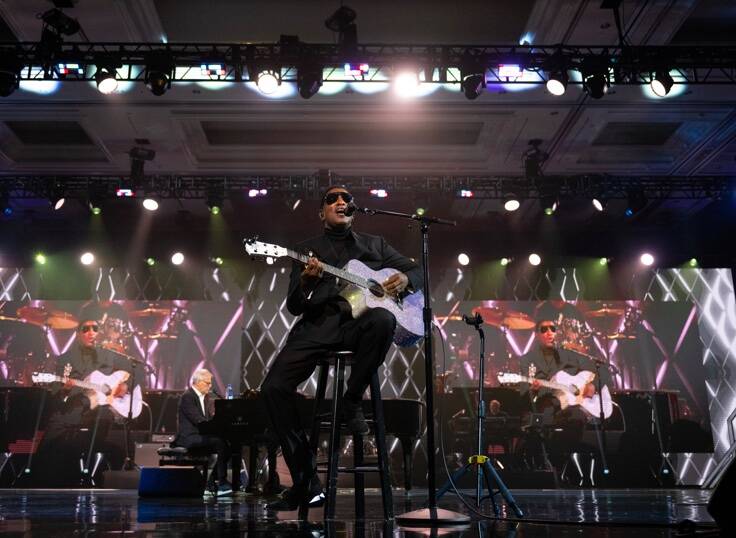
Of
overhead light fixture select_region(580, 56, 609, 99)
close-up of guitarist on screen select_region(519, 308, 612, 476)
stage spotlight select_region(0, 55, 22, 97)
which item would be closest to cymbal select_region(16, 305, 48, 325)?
stage spotlight select_region(0, 55, 22, 97)

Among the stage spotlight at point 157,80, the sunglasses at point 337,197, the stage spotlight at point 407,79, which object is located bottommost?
the sunglasses at point 337,197

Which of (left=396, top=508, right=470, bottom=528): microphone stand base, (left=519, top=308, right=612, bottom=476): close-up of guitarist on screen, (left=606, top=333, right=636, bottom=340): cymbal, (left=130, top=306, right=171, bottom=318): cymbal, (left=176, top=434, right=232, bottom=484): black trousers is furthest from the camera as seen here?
(left=606, top=333, right=636, bottom=340): cymbal

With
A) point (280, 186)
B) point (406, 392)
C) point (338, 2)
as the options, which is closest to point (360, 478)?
point (338, 2)

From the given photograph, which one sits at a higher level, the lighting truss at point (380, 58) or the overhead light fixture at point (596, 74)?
the lighting truss at point (380, 58)

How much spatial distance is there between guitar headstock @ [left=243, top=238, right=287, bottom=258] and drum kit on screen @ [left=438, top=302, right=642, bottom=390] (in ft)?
26.3

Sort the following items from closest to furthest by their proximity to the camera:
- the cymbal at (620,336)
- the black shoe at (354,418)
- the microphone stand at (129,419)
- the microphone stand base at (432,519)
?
1. the microphone stand base at (432,519)
2. the black shoe at (354,418)
3. the microphone stand at (129,419)
4. the cymbal at (620,336)

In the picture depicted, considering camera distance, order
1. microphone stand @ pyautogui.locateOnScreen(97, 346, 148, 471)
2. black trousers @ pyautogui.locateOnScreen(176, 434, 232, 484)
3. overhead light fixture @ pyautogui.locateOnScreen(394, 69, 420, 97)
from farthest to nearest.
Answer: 1. microphone stand @ pyautogui.locateOnScreen(97, 346, 148, 471)
2. black trousers @ pyautogui.locateOnScreen(176, 434, 232, 484)
3. overhead light fixture @ pyautogui.locateOnScreen(394, 69, 420, 97)

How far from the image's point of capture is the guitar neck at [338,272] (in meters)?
3.05

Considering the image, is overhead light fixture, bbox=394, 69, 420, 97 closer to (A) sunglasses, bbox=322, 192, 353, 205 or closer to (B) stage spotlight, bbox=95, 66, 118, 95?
(B) stage spotlight, bbox=95, 66, 118, 95

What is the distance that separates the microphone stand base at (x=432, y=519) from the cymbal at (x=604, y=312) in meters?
8.78

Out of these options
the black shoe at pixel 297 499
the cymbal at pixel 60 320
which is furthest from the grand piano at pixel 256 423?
the cymbal at pixel 60 320

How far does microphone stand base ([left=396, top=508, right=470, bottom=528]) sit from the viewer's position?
9.07 feet

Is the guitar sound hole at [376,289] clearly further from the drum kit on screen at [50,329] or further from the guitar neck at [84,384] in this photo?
the guitar neck at [84,384]

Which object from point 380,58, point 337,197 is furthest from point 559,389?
point 337,197
